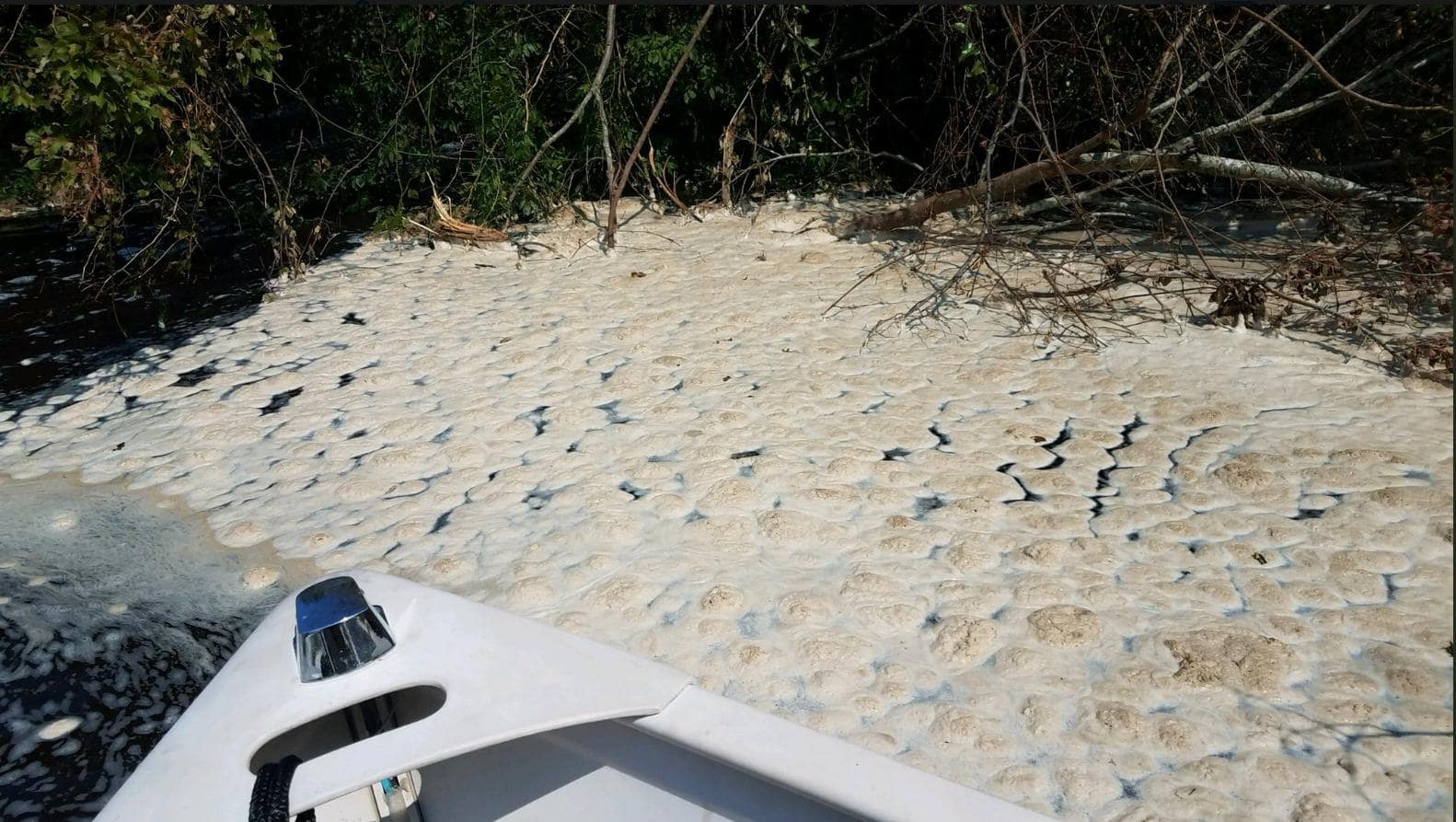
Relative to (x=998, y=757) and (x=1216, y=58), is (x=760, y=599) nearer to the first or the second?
(x=998, y=757)

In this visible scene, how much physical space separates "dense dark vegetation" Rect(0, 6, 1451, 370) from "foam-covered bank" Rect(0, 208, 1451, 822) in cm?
92

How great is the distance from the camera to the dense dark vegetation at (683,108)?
4.35 metres

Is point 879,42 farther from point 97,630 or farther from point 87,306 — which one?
point 97,630

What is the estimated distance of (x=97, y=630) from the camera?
2729mm

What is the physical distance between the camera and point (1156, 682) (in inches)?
88.7

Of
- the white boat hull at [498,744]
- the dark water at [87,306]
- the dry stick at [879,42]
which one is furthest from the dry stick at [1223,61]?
the dark water at [87,306]

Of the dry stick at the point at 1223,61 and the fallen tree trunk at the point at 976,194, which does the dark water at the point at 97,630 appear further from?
the dry stick at the point at 1223,61

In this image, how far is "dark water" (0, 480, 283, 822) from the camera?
7.53ft

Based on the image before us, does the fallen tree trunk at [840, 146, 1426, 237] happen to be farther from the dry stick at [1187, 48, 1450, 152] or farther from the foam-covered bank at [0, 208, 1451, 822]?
the foam-covered bank at [0, 208, 1451, 822]

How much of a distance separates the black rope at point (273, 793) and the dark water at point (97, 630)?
1022 mm

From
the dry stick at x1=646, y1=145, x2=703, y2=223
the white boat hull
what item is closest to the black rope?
the white boat hull

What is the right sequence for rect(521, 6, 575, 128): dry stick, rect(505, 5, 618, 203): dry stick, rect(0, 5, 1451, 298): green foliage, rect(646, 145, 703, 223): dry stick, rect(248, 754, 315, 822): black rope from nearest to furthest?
rect(248, 754, 315, 822): black rope < rect(0, 5, 1451, 298): green foliage < rect(505, 5, 618, 203): dry stick < rect(521, 6, 575, 128): dry stick < rect(646, 145, 703, 223): dry stick

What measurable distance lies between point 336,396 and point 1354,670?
3.14 m

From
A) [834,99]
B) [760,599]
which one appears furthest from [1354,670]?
[834,99]
